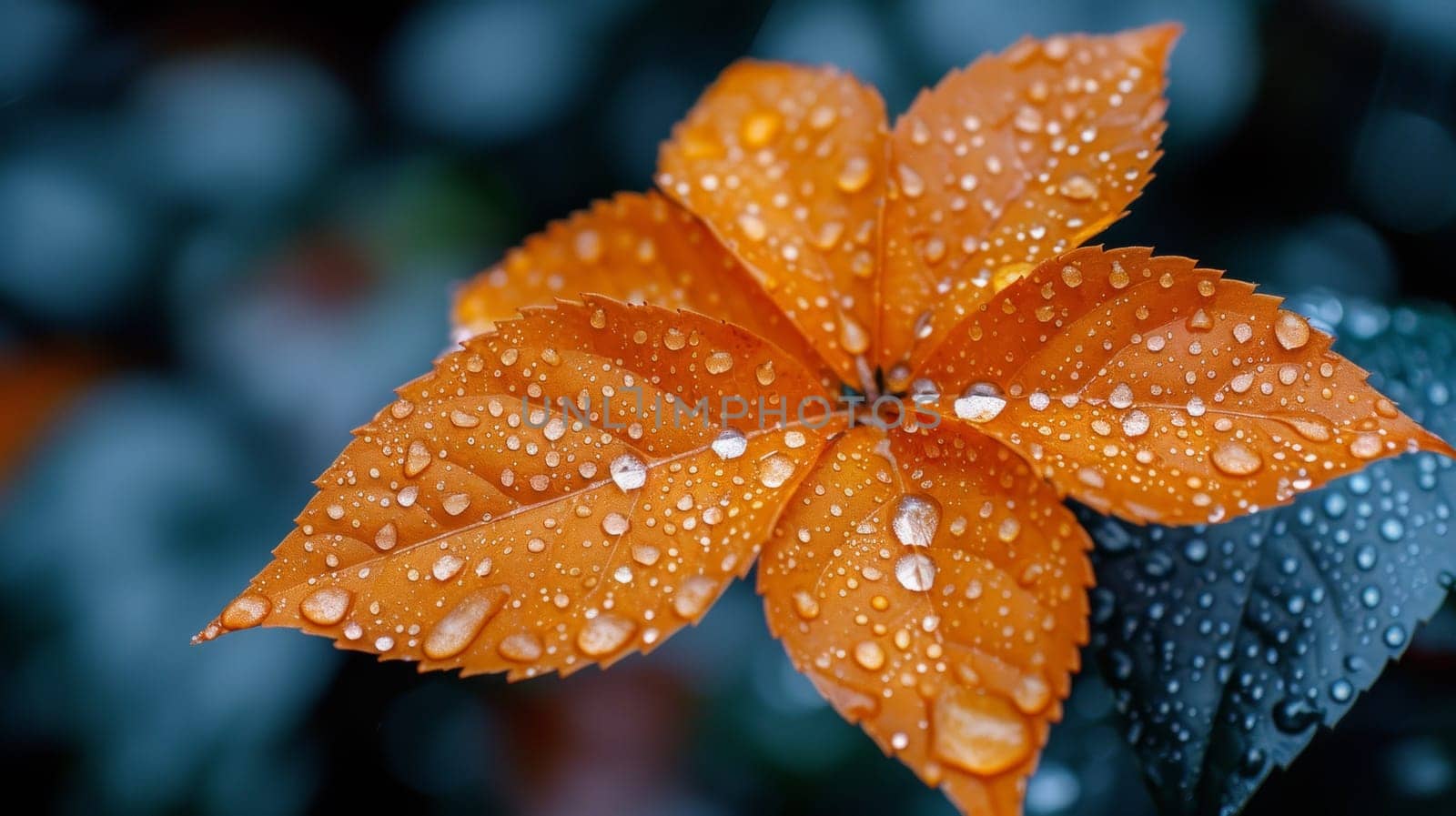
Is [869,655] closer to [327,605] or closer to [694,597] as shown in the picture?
[694,597]

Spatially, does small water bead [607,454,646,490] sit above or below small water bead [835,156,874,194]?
below

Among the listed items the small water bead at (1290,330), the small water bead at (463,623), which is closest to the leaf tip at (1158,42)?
the small water bead at (1290,330)

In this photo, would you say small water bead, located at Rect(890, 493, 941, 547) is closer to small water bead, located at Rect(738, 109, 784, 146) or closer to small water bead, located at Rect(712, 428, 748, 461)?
small water bead, located at Rect(712, 428, 748, 461)

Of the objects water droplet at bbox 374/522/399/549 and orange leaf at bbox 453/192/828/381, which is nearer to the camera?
water droplet at bbox 374/522/399/549

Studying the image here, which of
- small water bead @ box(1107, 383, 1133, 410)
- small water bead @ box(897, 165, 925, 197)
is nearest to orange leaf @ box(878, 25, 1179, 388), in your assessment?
small water bead @ box(897, 165, 925, 197)

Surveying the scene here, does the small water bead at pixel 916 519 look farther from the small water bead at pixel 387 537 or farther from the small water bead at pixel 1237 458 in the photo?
the small water bead at pixel 387 537

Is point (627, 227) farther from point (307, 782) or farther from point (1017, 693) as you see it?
point (307, 782)

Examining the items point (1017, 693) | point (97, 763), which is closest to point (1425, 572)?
point (1017, 693)
